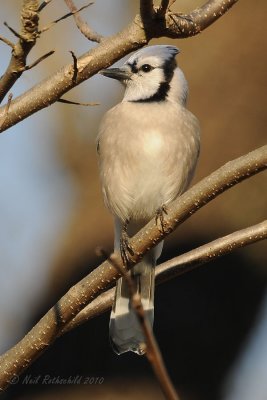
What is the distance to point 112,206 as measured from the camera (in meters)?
4.17

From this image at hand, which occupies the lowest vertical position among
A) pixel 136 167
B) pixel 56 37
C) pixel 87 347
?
pixel 87 347

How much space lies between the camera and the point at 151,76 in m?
4.45

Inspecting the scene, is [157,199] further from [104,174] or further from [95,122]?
Answer: [95,122]

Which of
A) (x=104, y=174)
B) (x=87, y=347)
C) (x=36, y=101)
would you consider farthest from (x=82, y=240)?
(x=36, y=101)

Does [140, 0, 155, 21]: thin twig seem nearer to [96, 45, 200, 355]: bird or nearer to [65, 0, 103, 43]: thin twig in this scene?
[65, 0, 103, 43]: thin twig

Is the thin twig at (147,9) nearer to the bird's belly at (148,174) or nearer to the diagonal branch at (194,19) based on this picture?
the diagonal branch at (194,19)

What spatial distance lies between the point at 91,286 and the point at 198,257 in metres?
0.46

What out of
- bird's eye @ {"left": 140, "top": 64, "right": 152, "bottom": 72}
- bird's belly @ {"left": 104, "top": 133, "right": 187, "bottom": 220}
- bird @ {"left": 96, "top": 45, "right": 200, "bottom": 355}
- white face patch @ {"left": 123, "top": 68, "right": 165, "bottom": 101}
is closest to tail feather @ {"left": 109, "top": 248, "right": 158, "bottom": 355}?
bird @ {"left": 96, "top": 45, "right": 200, "bottom": 355}

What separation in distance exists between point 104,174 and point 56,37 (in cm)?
146

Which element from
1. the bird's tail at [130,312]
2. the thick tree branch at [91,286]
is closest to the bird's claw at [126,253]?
the thick tree branch at [91,286]

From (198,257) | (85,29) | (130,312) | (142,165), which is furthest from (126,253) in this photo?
(142,165)

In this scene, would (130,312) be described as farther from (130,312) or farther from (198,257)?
(198,257)

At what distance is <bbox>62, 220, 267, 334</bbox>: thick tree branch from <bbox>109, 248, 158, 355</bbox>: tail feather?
39cm

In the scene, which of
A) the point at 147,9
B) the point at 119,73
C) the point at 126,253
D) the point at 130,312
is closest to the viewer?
the point at 147,9
